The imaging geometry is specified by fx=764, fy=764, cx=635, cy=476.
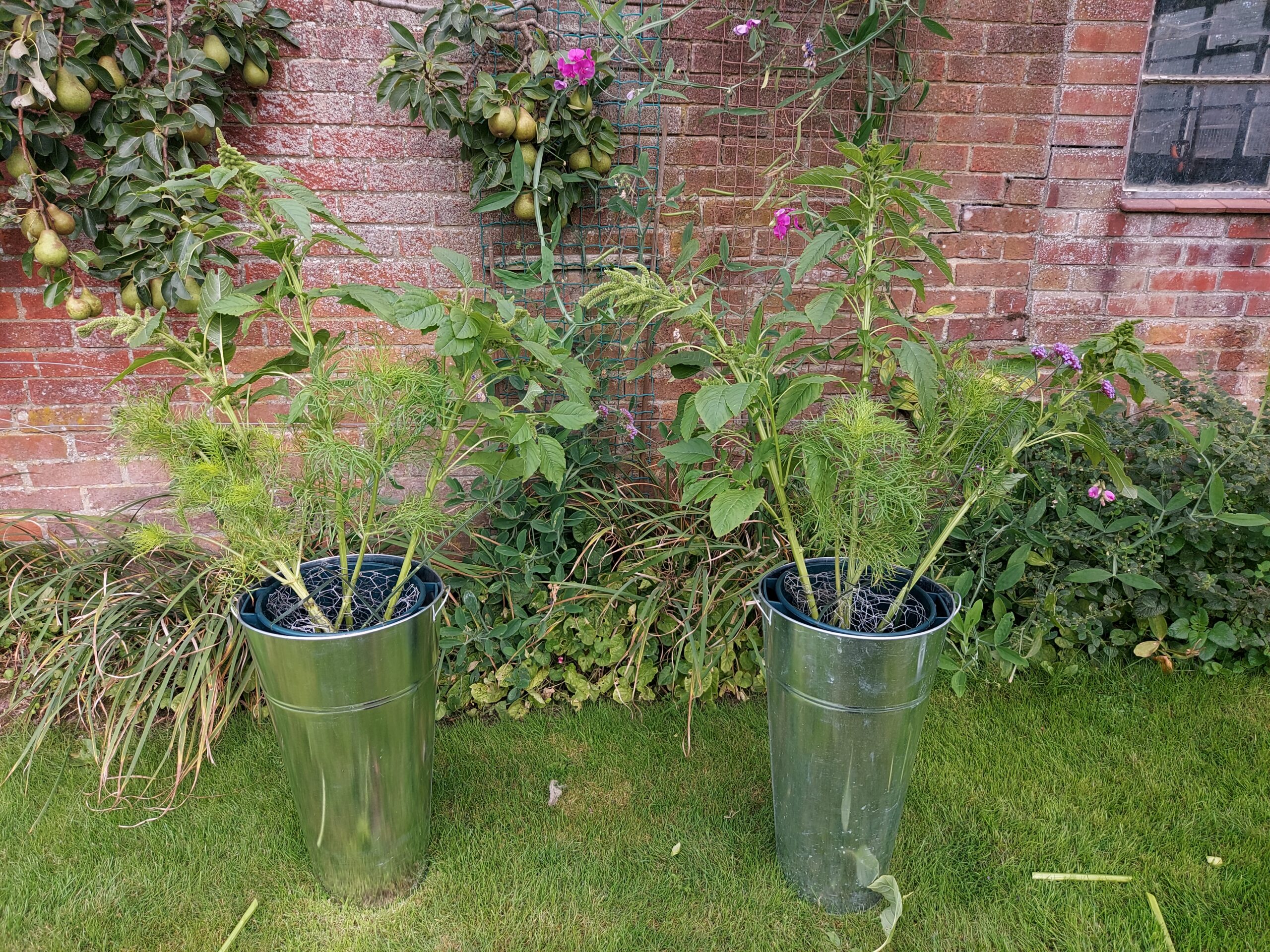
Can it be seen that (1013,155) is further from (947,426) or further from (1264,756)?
(1264,756)

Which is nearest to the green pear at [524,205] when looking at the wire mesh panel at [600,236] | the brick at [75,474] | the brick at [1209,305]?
the wire mesh panel at [600,236]

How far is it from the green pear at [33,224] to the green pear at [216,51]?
574 mm

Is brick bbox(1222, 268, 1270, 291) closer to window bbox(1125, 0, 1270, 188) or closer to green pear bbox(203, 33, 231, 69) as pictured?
window bbox(1125, 0, 1270, 188)

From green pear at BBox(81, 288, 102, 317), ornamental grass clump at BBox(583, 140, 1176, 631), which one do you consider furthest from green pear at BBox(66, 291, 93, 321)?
ornamental grass clump at BBox(583, 140, 1176, 631)

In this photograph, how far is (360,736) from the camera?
52.7 inches

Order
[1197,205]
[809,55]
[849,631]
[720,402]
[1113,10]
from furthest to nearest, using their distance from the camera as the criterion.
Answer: [1197,205]
[1113,10]
[809,55]
[849,631]
[720,402]

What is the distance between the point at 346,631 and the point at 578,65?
1.43 metres

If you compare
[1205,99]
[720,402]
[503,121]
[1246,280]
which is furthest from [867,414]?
[1205,99]

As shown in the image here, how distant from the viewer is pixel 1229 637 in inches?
80.6

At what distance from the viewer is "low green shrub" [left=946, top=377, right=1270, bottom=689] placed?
2.02 metres

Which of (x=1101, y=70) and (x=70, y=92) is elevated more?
(x=1101, y=70)

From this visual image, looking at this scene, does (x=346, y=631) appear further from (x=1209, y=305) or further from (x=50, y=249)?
(x=1209, y=305)

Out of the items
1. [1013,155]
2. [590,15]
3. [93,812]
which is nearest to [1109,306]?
[1013,155]

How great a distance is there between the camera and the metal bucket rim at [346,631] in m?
1.24
